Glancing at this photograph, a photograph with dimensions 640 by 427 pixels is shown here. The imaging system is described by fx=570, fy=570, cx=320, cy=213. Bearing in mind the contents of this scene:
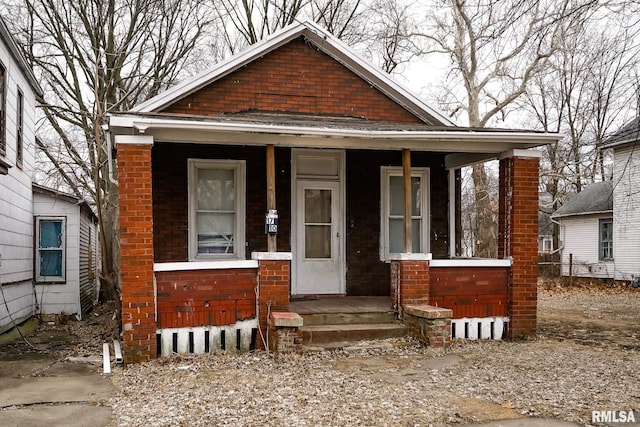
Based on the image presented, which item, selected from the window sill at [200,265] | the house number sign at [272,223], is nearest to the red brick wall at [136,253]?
the window sill at [200,265]

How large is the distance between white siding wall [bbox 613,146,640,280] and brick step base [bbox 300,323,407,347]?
14518mm

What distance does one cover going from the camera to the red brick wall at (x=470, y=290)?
8.47 metres

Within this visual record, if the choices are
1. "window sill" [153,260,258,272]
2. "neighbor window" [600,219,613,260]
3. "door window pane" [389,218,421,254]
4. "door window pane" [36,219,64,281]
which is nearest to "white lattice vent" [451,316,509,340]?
"door window pane" [389,218,421,254]

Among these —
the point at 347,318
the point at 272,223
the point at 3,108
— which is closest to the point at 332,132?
the point at 272,223

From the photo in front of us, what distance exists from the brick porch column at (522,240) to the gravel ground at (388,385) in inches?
16.9

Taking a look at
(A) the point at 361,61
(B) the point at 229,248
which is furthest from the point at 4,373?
(A) the point at 361,61

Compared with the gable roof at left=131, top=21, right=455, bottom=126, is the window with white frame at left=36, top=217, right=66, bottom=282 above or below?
below

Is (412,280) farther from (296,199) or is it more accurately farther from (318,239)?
(296,199)

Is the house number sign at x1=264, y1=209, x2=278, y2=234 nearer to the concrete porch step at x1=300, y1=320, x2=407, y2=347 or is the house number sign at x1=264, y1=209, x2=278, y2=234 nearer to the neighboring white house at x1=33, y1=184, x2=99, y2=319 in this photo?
the concrete porch step at x1=300, y1=320, x2=407, y2=347

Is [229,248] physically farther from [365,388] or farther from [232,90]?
[365,388]

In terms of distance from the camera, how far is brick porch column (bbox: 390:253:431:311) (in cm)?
820

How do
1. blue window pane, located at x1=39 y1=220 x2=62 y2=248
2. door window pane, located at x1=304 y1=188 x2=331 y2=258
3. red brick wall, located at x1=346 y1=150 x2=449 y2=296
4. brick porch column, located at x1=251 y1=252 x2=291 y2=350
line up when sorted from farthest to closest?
blue window pane, located at x1=39 y1=220 x2=62 y2=248
red brick wall, located at x1=346 y1=150 x2=449 y2=296
door window pane, located at x1=304 y1=188 x2=331 y2=258
brick porch column, located at x1=251 y1=252 x2=291 y2=350

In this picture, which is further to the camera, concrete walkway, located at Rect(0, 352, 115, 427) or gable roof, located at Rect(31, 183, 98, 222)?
gable roof, located at Rect(31, 183, 98, 222)

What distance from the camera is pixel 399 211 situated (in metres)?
10.2
